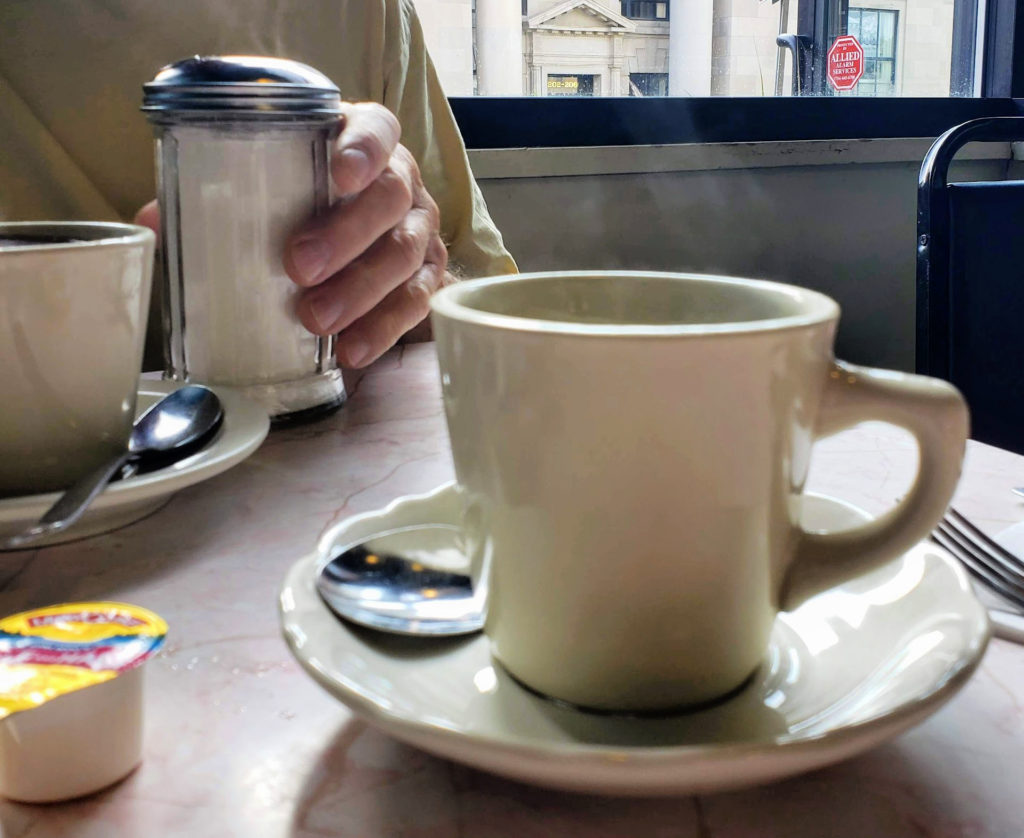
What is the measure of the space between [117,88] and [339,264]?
1.74ft

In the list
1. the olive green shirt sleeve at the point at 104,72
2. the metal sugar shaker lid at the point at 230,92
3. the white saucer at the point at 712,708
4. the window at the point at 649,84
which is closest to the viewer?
the white saucer at the point at 712,708

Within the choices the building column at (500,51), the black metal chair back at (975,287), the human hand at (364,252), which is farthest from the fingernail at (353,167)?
the building column at (500,51)

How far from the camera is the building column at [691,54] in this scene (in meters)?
1.76

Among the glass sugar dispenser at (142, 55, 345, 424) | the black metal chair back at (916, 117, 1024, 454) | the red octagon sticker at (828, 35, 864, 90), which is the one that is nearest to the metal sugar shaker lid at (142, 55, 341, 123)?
the glass sugar dispenser at (142, 55, 345, 424)

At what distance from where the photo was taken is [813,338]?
0.84 ft

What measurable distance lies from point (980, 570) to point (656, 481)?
191 millimetres

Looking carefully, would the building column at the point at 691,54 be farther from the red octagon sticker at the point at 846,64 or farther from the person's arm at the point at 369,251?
the person's arm at the point at 369,251

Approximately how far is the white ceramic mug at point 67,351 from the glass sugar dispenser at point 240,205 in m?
0.09

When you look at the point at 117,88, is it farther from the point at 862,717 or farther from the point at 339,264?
the point at 862,717

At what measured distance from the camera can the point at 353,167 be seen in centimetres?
59

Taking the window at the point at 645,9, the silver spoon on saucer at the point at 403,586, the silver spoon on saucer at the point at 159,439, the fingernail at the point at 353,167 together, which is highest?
the window at the point at 645,9

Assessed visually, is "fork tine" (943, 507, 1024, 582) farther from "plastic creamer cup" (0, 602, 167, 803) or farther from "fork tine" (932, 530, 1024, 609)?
"plastic creamer cup" (0, 602, 167, 803)

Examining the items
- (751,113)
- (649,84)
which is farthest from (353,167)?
(751,113)

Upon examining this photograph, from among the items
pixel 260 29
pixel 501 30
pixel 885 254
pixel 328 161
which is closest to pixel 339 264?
pixel 328 161
